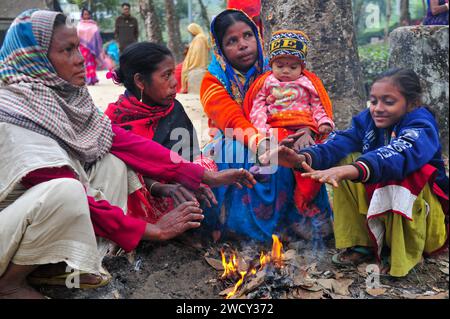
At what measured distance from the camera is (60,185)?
2.31 meters

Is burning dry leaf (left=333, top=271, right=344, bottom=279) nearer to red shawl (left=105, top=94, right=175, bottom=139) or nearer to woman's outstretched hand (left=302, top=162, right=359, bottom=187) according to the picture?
woman's outstretched hand (left=302, top=162, right=359, bottom=187)

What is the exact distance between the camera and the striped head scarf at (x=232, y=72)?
3.59 meters

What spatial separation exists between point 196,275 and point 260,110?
1282 mm

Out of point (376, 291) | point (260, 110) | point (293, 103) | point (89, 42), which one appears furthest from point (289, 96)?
point (89, 42)

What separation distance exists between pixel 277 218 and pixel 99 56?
1313cm

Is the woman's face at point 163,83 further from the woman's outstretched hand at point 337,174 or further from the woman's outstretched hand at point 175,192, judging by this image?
the woman's outstretched hand at point 337,174

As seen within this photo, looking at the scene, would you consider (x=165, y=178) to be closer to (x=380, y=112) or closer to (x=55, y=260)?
(x=55, y=260)

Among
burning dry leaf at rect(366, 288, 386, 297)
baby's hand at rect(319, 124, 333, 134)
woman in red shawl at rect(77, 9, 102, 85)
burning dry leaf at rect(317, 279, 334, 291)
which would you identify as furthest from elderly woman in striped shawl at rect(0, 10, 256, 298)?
woman in red shawl at rect(77, 9, 102, 85)

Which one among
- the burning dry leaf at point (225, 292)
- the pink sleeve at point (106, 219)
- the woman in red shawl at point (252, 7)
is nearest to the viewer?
the pink sleeve at point (106, 219)

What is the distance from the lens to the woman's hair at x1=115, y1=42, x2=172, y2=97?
11.2 feet

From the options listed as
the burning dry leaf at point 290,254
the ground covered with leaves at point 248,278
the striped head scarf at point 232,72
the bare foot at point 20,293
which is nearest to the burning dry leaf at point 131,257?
the ground covered with leaves at point 248,278

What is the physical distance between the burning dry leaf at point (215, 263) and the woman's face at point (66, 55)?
1.40m

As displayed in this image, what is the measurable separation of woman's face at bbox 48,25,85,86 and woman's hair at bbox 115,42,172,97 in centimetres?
71
